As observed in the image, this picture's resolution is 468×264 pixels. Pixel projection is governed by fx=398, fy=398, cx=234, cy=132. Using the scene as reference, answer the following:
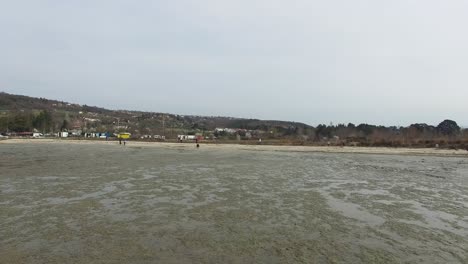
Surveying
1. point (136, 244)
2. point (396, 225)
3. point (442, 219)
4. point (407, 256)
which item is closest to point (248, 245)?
point (136, 244)

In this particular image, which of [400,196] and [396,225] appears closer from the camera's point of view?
[396,225]

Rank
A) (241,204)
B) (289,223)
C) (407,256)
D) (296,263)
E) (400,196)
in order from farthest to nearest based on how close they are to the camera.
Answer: (400,196) → (241,204) → (289,223) → (407,256) → (296,263)

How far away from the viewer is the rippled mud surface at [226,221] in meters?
9.86

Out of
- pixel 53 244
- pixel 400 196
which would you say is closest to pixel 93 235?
pixel 53 244

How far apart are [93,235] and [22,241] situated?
1777 mm

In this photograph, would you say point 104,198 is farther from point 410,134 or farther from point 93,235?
point 410,134

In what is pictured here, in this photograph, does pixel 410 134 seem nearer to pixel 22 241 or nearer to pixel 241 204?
pixel 241 204

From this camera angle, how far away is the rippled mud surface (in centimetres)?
986

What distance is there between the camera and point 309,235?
1188 cm

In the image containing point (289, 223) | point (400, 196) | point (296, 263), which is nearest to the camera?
point (296, 263)

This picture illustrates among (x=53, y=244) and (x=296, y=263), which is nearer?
(x=296, y=263)

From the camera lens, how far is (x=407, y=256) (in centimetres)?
1009

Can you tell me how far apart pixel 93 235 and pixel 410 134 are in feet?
321

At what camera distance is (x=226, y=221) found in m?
13.5
